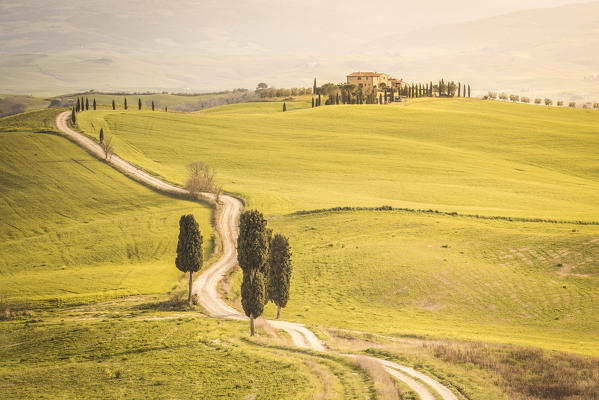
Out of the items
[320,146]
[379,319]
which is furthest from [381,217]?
[320,146]

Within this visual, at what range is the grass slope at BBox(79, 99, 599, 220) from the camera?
269 ft

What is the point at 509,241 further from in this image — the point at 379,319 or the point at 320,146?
the point at 320,146

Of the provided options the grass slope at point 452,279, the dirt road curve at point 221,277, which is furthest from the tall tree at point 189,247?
the grass slope at point 452,279

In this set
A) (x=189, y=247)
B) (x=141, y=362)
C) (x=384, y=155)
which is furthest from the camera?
(x=384, y=155)

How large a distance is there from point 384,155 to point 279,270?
74216 mm

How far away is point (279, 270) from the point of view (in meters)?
44.0

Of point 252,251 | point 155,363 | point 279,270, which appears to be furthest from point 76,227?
point 155,363

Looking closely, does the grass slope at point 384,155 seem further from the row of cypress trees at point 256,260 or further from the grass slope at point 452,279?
the row of cypress trees at point 256,260

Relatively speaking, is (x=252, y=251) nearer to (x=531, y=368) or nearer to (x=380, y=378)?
(x=380, y=378)

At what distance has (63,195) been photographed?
267 ft

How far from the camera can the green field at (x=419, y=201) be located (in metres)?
45.8

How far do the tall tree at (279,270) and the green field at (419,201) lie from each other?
10.0ft

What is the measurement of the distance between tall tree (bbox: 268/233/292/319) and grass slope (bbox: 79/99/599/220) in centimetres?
3033

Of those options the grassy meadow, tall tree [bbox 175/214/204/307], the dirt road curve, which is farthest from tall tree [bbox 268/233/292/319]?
tall tree [bbox 175/214/204/307]
